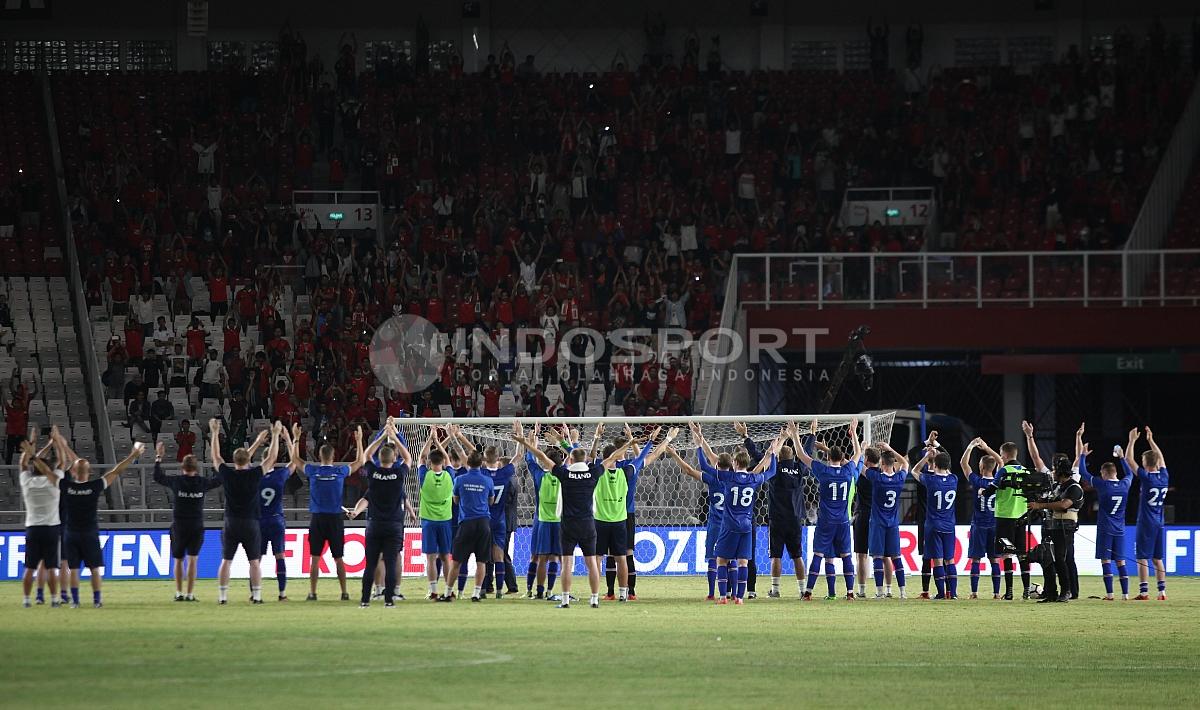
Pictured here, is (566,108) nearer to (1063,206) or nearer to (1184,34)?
(1063,206)

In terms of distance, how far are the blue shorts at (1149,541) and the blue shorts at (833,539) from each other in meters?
4.45

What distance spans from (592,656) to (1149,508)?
12.2 metres

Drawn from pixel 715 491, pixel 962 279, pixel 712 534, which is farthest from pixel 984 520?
pixel 962 279

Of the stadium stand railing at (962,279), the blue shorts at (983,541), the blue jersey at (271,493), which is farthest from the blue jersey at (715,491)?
the stadium stand railing at (962,279)

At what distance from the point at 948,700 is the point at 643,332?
76.1ft

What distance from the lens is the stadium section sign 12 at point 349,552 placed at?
26969mm

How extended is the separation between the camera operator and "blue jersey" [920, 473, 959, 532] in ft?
3.78

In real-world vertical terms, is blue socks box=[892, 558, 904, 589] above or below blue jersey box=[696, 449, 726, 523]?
below

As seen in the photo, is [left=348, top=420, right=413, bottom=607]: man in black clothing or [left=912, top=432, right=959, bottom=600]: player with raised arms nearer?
[left=348, top=420, right=413, bottom=607]: man in black clothing

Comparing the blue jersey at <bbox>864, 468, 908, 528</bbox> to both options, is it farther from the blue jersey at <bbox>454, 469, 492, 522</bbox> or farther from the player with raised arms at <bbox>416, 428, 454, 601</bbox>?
the player with raised arms at <bbox>416, 428, 454, 601</bbox>

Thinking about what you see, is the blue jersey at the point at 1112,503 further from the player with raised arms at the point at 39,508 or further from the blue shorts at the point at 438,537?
the player with raised arms at the point at 39,508

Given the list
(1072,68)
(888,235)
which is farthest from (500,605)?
(1072,68)

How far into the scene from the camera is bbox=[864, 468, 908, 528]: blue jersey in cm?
2170

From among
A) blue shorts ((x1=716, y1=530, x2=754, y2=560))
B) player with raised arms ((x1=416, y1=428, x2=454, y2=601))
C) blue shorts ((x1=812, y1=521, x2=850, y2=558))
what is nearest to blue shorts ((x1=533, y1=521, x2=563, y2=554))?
player with raised arms ((x1=416, y1=428, x2=454, y2=601))
